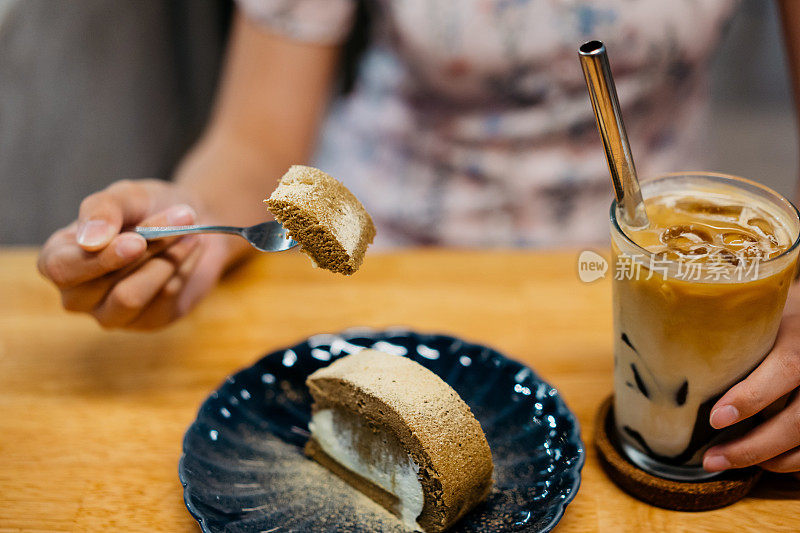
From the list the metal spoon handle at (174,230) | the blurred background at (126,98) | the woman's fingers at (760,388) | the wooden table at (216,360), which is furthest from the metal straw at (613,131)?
the blurred background at (126,98)

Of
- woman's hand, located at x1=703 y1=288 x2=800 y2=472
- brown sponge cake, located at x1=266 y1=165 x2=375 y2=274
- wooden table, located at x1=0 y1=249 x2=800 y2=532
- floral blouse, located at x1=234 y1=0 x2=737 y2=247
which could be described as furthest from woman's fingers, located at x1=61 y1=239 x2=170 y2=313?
woman's hand, located at x1=703 y1=288 x2=800 y2=472

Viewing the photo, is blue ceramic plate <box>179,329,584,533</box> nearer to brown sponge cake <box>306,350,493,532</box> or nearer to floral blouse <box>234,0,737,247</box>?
brown sponge cake <box>306,350,493,532</box>

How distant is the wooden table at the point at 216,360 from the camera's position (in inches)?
32.2

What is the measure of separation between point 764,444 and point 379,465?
432mm

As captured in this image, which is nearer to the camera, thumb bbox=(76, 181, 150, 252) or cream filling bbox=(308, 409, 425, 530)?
cream filling bbox=(308, 409, 425, 530)

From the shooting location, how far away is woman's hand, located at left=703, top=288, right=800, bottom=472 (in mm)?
747

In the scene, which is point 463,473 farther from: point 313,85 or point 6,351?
point 313,85

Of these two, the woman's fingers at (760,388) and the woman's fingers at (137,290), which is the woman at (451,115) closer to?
the woman's fingers at (137,290)

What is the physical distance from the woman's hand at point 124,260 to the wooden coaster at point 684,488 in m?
0.65

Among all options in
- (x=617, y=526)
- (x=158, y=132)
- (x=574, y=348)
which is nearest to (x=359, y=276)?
(x=574, y=348)

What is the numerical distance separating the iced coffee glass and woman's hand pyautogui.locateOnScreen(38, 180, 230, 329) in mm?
606

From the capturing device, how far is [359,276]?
1.26 metres

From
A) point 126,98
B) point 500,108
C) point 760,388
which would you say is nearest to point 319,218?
point 760,388

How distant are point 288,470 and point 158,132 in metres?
1.50
